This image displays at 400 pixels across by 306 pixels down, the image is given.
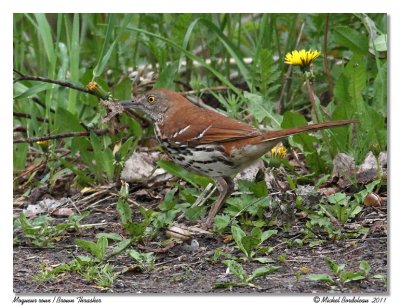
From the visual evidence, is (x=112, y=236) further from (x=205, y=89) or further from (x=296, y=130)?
(x=205, y=89)

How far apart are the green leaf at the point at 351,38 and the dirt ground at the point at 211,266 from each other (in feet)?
5.12

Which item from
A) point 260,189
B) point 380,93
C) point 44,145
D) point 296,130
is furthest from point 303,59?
point 44,145

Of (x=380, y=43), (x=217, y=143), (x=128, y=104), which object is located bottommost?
(x=217, y=143)

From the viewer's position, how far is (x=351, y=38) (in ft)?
21.2

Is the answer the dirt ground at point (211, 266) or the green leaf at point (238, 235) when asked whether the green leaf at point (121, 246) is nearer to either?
the dirt ground at point (211, 266)

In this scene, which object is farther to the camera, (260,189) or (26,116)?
(26,116)

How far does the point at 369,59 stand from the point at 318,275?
2.56 metres

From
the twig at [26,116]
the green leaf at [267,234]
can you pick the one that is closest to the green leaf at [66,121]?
the twig at [26,116]

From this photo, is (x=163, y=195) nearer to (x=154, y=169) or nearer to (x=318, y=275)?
(x=154, y=169)

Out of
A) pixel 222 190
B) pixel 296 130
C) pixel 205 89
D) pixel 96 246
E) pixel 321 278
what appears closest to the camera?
pixel 321 278

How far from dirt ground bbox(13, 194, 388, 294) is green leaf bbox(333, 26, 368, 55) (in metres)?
1.56

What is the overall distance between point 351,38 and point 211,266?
8.04 feet

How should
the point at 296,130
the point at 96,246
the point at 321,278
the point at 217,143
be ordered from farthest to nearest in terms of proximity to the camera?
the point at 217,143
the point at 296,130
the point at 96,246
the point at 321,278

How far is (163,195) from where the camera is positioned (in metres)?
6.02
